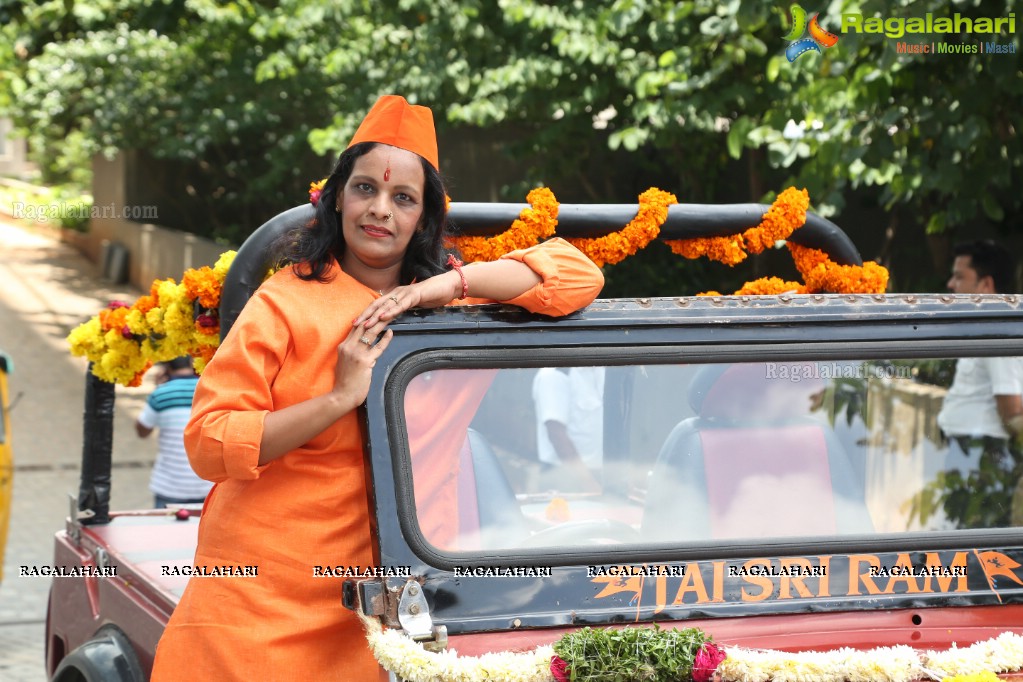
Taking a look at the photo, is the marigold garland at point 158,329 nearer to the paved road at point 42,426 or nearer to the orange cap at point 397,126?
the orange cap at point 397,126

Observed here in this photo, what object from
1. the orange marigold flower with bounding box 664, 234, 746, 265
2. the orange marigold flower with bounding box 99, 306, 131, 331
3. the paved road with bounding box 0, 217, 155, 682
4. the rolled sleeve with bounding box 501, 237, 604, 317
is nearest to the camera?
the rolled sleeve with bounding box 501, 237, 604, 317

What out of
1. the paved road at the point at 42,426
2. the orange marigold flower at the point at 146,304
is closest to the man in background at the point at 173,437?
the paved road at the point at 42,426

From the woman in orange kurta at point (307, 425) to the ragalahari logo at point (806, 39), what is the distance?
3886 mm

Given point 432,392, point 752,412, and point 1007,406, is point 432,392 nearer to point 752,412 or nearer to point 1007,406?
point 752,412

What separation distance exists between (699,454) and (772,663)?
60 centimetres

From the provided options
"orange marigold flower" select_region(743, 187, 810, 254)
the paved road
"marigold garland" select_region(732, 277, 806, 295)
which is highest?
"orange marigold flower" select_region(743, 187, 810, 254)

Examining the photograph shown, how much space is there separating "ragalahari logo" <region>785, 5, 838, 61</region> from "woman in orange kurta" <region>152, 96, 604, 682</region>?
3886 mm

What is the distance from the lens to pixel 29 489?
9.88 m

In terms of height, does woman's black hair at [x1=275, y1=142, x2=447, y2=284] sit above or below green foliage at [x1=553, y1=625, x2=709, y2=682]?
above

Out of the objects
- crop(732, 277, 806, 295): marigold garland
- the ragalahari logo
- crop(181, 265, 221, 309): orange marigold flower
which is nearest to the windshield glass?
crop(732, 277, 806, 295): marigold garland

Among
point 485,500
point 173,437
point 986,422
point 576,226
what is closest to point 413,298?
point 485,500

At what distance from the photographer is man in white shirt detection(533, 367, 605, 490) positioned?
2.74m

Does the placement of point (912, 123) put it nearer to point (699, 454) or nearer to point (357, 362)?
point (699, 454)

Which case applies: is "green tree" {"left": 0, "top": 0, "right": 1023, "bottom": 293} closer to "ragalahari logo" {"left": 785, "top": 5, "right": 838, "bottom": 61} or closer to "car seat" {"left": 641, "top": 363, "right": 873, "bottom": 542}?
"ragalahari logo" {"left": 785, "top": 5, "right": 838, "bottom": 61}
